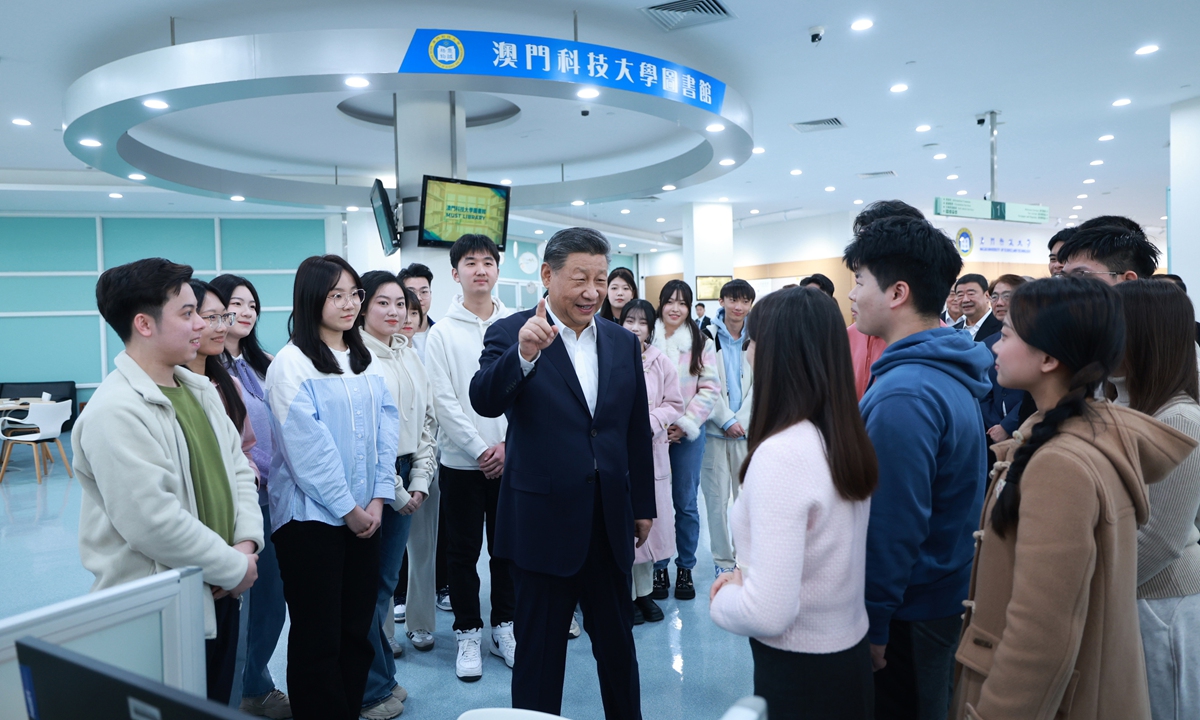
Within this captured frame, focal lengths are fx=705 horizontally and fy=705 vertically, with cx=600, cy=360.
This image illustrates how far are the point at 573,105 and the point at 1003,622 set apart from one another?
7039 mm

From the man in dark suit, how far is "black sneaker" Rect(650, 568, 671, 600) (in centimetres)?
168


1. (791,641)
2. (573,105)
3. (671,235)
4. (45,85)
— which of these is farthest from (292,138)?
(671,235)

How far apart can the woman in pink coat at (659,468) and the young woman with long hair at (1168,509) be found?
6.73ft

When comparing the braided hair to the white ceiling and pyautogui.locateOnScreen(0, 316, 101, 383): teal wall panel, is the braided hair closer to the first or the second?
the white ceiling

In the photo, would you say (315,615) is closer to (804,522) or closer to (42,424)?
(804,522)

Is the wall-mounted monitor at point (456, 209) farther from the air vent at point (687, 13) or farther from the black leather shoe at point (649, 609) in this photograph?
the black leather shoe at point (649, 609)

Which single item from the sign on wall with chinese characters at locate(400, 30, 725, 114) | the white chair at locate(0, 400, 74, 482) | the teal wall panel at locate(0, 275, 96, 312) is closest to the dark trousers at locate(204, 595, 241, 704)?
the sign on wall with chinese characters at locate(400, 30, 725, 114)

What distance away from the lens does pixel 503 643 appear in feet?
10.1

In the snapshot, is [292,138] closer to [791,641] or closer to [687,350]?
[687,350]

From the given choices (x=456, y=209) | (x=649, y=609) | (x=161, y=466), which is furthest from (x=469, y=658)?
(x=456, y=209)

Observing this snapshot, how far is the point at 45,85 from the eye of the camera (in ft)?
21.1

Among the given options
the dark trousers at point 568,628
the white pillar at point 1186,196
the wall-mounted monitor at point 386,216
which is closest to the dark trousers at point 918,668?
the dark trousers at point 568,628

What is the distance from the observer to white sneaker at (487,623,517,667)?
3.05 m

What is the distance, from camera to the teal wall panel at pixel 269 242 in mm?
12359
